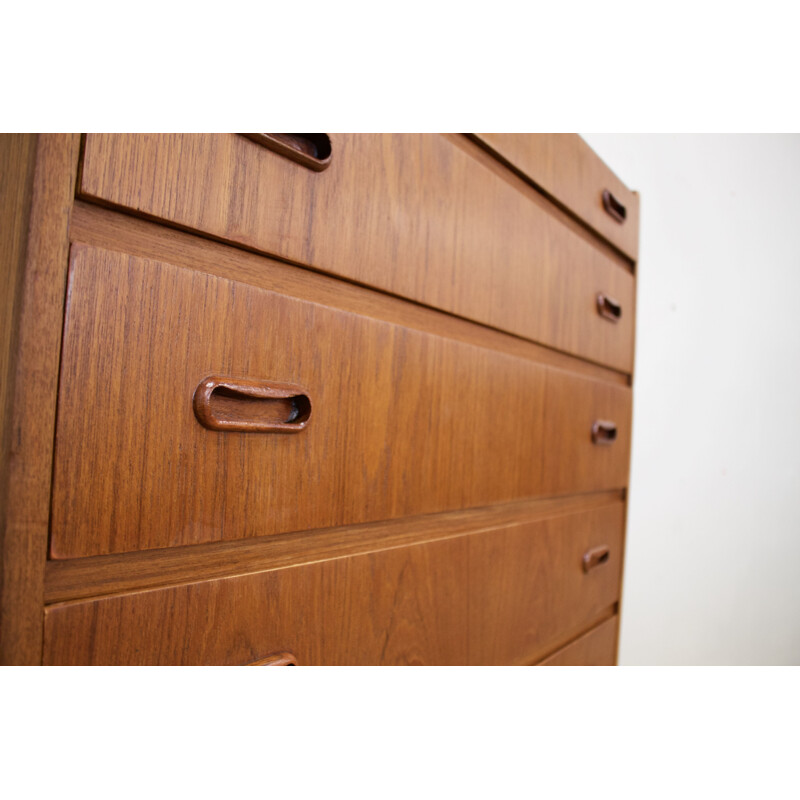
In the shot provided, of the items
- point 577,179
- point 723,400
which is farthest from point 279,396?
point 723,400

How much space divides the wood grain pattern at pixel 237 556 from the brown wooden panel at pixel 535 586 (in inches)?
2.1

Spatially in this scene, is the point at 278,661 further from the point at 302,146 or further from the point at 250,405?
the point at 302,146

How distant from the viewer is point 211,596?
397mm

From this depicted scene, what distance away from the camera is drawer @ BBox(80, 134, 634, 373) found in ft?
1.20

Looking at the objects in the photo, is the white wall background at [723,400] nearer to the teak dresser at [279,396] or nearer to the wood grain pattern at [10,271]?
the teak dresser at [279,396]

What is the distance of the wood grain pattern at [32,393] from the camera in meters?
0.31

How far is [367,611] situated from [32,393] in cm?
33

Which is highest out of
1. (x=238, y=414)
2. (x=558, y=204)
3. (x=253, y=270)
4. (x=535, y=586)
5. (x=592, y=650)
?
(x=558, y=204)

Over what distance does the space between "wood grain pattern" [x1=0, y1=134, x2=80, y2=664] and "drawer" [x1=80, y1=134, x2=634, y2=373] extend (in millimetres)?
23

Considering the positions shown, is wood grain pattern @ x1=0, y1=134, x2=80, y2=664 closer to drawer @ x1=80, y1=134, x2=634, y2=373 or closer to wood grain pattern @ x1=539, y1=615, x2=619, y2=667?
drawer @ x1=80, y1=134, x2=634, y2=373

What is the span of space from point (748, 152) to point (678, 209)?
1.10 ft

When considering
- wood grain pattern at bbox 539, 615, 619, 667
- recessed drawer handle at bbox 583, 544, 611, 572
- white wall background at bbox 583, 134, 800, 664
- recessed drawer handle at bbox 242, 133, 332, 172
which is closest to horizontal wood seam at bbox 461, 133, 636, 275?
recessed drawer handle at bbox 242, 133, 332, 172

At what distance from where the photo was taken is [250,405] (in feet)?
1.37
